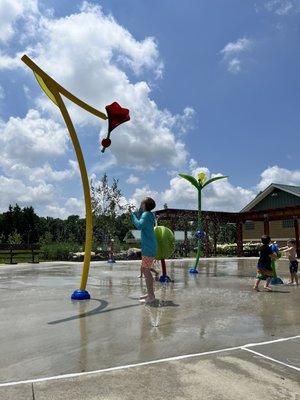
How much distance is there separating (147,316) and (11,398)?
3.27 metres

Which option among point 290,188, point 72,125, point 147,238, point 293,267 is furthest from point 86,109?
point 290,188

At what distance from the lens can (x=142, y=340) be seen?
480cm

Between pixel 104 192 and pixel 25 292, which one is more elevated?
pixel 104 192

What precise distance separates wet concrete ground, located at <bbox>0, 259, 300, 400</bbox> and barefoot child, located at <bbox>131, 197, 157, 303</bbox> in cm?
33

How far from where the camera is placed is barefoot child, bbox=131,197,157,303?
297 inches

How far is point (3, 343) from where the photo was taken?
15.4 ft

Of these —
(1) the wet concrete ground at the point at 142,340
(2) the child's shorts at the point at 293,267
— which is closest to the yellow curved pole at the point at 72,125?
(1) the wet concrete ground at the point at 142,340

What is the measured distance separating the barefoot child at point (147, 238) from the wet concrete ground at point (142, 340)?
330 millimetres

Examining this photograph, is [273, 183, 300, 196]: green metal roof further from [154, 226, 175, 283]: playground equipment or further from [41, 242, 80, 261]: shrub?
[154, 226, 175, 283]: playground equipment

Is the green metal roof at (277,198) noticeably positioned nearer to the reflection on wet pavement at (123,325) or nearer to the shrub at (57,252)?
the shrub at (57,252)

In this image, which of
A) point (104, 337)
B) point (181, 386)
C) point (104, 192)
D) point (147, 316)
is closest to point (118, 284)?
point (147, 316)

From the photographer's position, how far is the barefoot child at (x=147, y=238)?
7551 millimetres

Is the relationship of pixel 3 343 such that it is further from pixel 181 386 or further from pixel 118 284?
pixel 118 284

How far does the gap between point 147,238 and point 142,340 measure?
303cm
